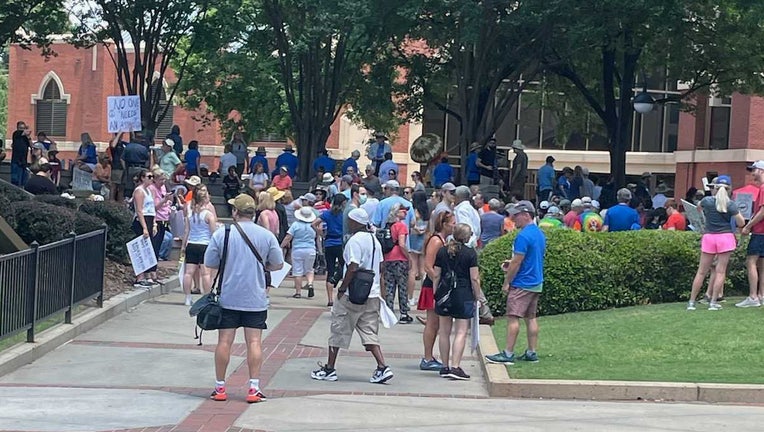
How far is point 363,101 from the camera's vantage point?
3319 centimetres

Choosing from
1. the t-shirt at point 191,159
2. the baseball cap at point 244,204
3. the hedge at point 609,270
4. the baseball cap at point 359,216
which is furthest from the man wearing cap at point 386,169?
the baseball cap at point 244,204

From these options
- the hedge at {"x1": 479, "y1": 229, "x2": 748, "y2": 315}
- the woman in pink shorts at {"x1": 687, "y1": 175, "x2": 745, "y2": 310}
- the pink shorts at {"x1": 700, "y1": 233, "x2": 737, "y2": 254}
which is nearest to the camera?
the woman in pink shorts at {"x1": 687, "y1": 175, "x2": 745, "y2": 310}

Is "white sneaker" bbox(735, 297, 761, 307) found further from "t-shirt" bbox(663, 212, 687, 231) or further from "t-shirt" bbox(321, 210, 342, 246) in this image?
"t-shirt" bbox(321, 210, 342, 246)

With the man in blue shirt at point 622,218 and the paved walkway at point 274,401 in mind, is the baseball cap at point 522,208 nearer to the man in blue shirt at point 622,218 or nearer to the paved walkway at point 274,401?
the paved walkway at point 274,401

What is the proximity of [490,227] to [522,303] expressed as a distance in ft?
22.0

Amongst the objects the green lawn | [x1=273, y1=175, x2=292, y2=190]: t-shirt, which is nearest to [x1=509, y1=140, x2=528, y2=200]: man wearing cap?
[x1=273, y1=175, x2=292, y2=190]: t-shirt

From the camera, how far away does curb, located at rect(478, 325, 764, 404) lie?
1009cm

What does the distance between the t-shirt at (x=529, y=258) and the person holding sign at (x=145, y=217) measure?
6986mm

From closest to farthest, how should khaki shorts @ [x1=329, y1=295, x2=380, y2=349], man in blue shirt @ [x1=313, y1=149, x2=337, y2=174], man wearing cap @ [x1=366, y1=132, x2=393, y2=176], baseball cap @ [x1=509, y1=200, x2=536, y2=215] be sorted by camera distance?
1. khaki shorts @ [x1=329, y1=295, x2=380, y2=349]
2. baseball cap @ [x1=509, y1=200, x2=536, y2=215]
3. man wearing cap @ [x1=366, y1=132, x2=393, y2=176]
4. man in blue shirt @ [x1=313, y1=149, x2=337, y2=174]

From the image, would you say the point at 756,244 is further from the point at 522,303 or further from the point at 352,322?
the point at 352,322

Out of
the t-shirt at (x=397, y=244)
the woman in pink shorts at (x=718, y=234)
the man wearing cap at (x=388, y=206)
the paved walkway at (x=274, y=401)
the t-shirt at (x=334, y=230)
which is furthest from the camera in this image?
the t-shirt at (x=334, y=230)

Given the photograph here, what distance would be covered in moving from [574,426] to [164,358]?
487cm

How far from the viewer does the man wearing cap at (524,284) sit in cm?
1163

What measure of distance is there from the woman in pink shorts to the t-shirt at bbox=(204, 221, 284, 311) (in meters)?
6.88
